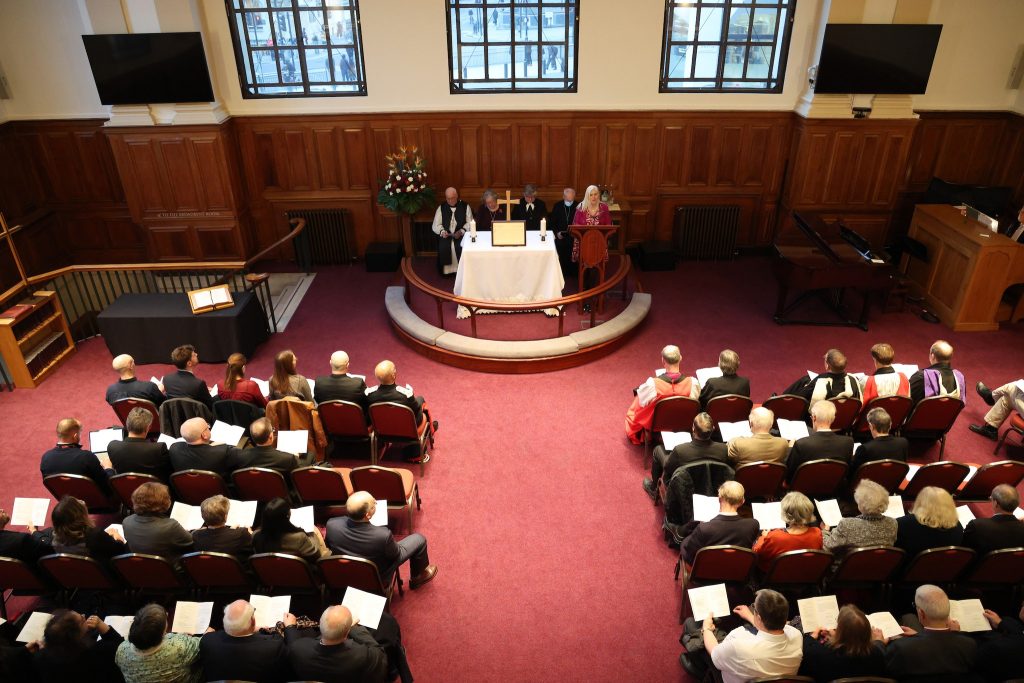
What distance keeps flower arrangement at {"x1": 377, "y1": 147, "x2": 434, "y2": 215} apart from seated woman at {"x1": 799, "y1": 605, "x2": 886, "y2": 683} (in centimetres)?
783

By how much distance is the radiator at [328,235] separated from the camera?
10836mm

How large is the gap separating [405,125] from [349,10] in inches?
67.2

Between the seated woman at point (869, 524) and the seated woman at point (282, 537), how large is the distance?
11.5 ft

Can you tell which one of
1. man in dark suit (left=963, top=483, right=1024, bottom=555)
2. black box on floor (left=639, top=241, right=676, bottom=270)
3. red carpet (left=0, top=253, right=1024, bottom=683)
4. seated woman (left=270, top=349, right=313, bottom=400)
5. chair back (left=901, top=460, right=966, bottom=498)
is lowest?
red carpet (left=0, top=253, right=1024, bottom=683)

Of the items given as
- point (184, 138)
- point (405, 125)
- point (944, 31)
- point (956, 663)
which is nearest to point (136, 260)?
point (184, 138)

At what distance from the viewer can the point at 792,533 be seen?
456cm

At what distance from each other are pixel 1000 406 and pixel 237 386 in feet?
24.0

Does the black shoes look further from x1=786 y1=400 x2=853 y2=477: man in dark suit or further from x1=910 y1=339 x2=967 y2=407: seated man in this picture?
x1=786 y1=400 x2=853 y2=477: man in dark suit

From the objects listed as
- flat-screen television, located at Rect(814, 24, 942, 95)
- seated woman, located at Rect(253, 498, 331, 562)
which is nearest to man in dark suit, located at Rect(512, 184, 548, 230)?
flat-screen television, located at Rect(814, 24, 942, 95)

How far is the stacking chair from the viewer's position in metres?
5.32

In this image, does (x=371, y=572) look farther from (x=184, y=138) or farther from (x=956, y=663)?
(x=184, y=138)

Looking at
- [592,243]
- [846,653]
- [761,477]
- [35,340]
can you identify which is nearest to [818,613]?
[846,653]

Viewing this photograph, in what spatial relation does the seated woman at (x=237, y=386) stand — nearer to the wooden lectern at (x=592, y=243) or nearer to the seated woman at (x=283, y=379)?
the seated woman at (x=283, y=379)

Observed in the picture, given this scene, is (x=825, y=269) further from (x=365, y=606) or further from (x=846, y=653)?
(x=365, y=606)
